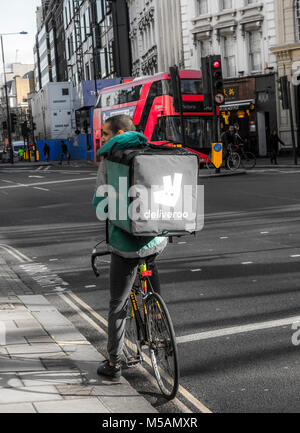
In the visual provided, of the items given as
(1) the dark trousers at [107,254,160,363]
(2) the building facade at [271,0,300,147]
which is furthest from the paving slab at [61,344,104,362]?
(2) the building facade at [271,0,300,147]

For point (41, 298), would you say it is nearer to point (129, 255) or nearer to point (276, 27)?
point (129, 255)

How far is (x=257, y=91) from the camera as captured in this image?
140 feet

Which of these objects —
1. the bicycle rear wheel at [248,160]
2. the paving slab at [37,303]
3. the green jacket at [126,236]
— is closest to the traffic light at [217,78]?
the bicycle rear wheel at [248,160]

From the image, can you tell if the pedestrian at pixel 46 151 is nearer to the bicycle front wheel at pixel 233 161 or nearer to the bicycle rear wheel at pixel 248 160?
the bicycle rear wheel at pixel 248 160

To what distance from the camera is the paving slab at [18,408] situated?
4.23 metres

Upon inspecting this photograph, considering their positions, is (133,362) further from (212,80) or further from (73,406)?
(212,80)

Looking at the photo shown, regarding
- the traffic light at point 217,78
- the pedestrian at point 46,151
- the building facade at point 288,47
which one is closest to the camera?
the traffic light at point 217,78

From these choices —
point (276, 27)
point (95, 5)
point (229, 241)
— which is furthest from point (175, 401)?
point (95, 5)

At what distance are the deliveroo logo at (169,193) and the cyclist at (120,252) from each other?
11.0 inches

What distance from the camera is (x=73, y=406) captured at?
4.35 m

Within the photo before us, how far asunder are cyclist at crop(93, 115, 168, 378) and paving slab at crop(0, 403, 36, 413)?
0.78 m

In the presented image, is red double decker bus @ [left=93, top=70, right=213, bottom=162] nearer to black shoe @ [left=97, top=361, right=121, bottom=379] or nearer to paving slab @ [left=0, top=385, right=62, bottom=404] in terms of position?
black shoe @ [left=97, top=361, right=121, bottom=379]

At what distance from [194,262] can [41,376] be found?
4854 mm

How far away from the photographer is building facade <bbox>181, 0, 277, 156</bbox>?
41.6 m
